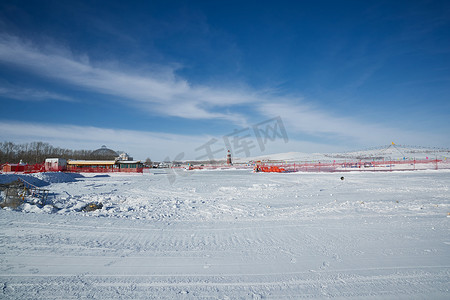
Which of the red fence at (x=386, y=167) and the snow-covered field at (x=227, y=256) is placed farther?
the red fence at (x=386, y=167)

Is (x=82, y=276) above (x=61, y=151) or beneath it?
beneath

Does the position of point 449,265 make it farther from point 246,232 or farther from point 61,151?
point 61,151

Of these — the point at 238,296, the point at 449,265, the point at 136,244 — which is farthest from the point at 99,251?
the point at 449,265

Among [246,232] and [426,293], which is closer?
[426,293]

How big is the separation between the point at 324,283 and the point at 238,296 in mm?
1439

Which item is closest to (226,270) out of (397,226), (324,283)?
(324,283)

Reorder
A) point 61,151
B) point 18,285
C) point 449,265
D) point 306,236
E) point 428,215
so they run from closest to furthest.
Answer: point 18,285
point 449,265
point 306,236
point 428,215
point 61,151

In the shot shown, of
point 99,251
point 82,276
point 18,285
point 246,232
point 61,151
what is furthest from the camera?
point 61,151

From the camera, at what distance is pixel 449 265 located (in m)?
4.35

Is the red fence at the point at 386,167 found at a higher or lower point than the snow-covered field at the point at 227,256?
higher

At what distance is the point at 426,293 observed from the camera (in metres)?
3.46

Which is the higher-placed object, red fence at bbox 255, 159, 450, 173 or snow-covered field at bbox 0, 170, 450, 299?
red fence at bbox 255, 159, 450, 173

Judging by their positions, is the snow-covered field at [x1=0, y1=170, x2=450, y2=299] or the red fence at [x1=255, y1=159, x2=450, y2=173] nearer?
the snow-covered field at [x1=0, y1=170, x2=450, y2=299]

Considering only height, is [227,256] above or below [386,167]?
below
